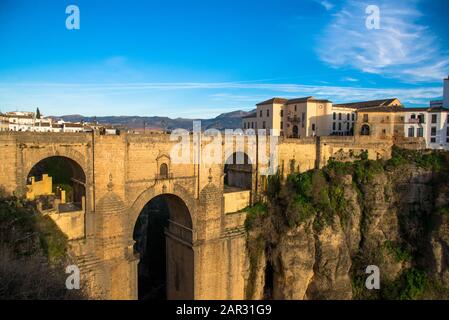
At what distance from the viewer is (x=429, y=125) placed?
3319 cm

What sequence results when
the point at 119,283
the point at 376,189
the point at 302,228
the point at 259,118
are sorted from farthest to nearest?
1. the point at 259,118
2. the point at 376,189
3. the point at 302,228
4. the point at 119,283


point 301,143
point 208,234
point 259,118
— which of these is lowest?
point 208,234

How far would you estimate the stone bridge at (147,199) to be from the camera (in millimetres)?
15586

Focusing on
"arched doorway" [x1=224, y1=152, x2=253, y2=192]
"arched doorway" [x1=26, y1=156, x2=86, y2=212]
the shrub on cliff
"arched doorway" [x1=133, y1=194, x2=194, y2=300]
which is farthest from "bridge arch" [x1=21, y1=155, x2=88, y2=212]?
"arched doorway" [x1=224, y1=152, x2=253, y2=192]

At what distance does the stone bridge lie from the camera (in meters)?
15.6

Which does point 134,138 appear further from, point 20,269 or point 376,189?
point 376,189

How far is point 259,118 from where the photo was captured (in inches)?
1558

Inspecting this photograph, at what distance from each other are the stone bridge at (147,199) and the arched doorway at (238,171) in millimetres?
85

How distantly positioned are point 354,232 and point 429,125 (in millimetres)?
15548

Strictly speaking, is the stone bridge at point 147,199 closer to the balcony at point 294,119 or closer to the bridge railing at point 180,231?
the bridge railing at point 180,231

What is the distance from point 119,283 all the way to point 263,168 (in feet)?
44.0

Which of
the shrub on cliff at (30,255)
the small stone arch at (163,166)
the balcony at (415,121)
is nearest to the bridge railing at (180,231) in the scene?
the small stone arch at (163,166)

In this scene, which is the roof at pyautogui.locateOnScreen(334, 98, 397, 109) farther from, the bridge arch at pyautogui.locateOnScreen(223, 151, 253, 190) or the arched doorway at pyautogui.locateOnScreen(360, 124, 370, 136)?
the bridge arch at pyautogui.locateOnScreen(223, 151, 253, 190)
